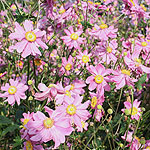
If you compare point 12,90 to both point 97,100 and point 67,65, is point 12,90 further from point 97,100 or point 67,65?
point 97,100

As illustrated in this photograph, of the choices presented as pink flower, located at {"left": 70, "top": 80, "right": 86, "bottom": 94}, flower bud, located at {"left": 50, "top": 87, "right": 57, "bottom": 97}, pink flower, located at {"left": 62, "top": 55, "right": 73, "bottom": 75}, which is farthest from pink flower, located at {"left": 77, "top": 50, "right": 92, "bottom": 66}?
flower bud, located at {"left": 50, "top": 87, "right": 57, "bottom": 97}

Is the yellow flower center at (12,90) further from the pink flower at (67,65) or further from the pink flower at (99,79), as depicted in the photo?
the pink flower at (99,79)

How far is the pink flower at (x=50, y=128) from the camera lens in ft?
3.02

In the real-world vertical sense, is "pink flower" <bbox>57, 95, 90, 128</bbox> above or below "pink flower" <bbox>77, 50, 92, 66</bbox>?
below

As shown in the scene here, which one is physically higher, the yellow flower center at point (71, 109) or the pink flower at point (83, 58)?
the pink flower at point (83, 58)

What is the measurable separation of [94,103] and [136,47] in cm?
75

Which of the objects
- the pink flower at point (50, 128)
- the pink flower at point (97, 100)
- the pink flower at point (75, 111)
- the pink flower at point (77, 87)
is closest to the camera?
the pink flower at point (50, 128)

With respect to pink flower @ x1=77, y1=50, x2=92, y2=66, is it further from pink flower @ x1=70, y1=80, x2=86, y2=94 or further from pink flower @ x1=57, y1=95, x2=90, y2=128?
pink flower @ x1=57, y1=95, x2=90, y2=128

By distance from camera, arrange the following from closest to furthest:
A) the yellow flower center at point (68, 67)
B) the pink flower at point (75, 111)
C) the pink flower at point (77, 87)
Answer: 1. the pink flower at point (75, 111)
2. the pink flower at point (77, 87)
3. the yellow flower center at point (68, 67)

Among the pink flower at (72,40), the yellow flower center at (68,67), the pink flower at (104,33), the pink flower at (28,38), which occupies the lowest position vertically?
the yellow flower center at (68,67)

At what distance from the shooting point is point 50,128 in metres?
0.95

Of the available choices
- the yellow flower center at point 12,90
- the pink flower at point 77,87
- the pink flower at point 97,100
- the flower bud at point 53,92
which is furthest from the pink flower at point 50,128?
the yellow flower center at point 12,90


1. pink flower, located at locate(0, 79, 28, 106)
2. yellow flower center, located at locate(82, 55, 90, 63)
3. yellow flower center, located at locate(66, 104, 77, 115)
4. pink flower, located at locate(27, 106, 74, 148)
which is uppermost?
yellow flower center, located at locate(82, 55, 90, 63)

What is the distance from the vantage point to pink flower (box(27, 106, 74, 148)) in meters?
0.92
